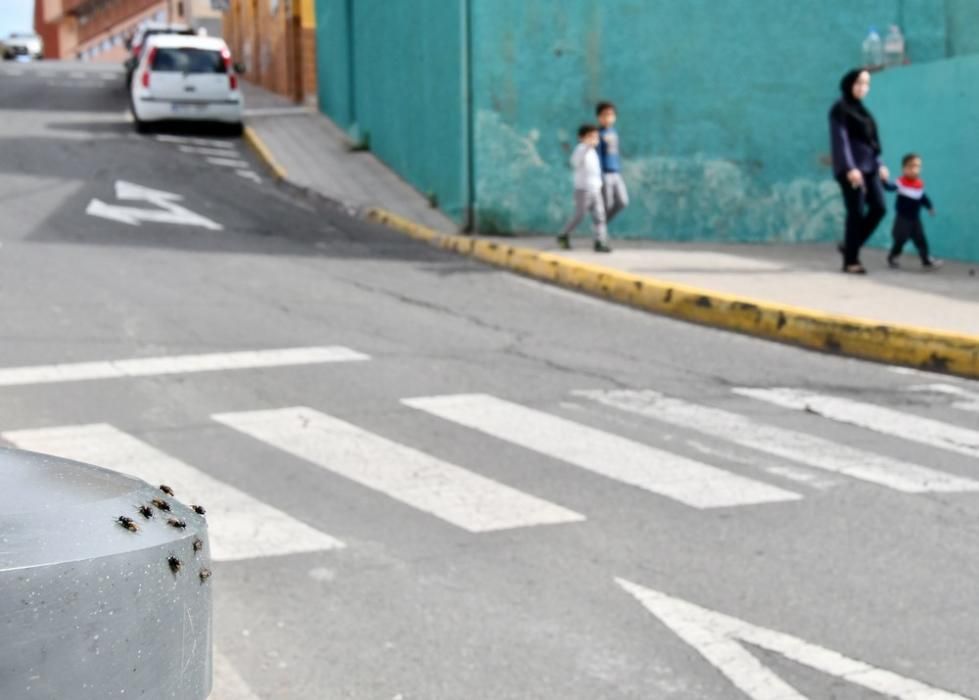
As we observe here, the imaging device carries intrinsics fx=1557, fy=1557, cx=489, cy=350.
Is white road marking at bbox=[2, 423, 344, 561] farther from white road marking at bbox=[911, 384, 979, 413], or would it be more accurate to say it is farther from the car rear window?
the car rear window

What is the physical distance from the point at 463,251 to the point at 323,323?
4.69 metres

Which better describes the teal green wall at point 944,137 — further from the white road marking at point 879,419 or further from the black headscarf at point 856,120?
the white road marking at point 879,419

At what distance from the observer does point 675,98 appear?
16750 millimetres

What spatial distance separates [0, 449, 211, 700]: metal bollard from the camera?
2410mm

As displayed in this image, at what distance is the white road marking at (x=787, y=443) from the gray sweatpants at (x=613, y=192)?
6476 mm

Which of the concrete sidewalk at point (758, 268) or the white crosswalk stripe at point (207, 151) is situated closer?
the concrete sidewalk at point (758, 268)

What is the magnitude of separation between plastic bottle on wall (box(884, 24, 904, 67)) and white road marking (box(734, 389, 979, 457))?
333 inches

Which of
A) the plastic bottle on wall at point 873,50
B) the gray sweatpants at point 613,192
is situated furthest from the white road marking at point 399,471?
the plastic bottle on wall at point 873,50

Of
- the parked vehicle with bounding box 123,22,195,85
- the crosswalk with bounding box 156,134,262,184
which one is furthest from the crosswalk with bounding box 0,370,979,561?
the parked vehicle with bounding box 123,22,195,85

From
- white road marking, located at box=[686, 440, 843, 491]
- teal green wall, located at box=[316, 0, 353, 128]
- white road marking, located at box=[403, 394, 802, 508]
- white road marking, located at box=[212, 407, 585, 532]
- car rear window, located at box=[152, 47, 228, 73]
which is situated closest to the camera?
white road marking, located at box=[212, 407, 585, 532]

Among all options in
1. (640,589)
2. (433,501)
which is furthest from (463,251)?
(640,589)

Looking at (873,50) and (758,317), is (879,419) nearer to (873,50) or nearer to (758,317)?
(758,317)

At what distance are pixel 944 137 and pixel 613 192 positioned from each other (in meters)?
3.22

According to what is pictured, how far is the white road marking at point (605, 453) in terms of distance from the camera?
6.77 m
